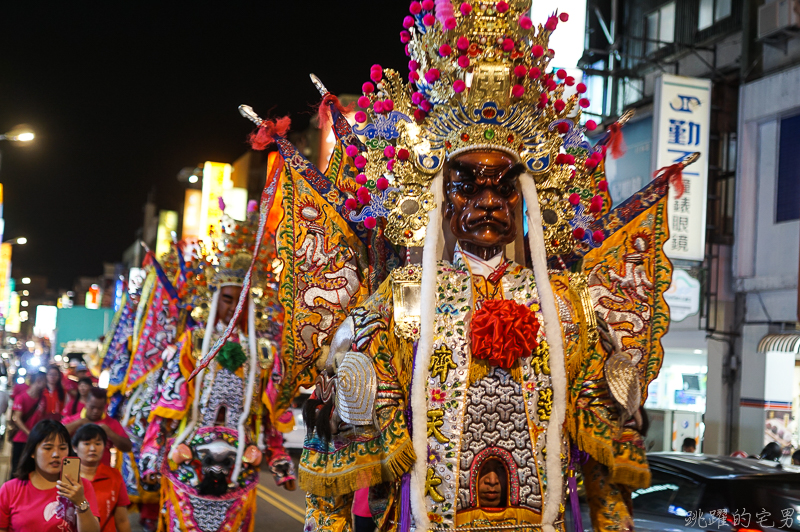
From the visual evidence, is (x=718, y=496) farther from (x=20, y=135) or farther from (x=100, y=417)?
(x=20, y=135)

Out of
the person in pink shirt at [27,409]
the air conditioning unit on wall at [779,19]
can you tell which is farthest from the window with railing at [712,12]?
the person in pink shirt at [27,409]

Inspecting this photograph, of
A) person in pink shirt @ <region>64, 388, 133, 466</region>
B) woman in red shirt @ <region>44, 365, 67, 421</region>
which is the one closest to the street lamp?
woman in red shirt @ <region>44, 365, 67, 421</region>

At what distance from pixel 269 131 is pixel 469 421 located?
5.58ft

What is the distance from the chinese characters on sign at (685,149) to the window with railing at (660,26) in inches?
137

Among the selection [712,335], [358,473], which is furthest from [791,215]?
[358,473]

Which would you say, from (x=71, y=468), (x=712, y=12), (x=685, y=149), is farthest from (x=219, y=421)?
(x=712, y=12)

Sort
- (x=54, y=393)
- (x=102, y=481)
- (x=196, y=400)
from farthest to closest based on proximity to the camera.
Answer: (x=54, y=393), (x=196, y=400), (x=102, y=481)

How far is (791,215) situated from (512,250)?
38.4 ft

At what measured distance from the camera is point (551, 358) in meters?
3.46

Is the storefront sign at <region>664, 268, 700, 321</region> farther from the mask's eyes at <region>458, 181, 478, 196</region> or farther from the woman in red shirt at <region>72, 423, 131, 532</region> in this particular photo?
the mask's eyes at <region>458, 181, 478, 196</region>

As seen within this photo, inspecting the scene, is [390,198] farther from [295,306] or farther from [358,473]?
[358,473]

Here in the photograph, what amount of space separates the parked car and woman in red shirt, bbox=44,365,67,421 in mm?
8188

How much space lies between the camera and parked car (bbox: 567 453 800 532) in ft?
17.8

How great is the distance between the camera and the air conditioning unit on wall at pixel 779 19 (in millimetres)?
13812
